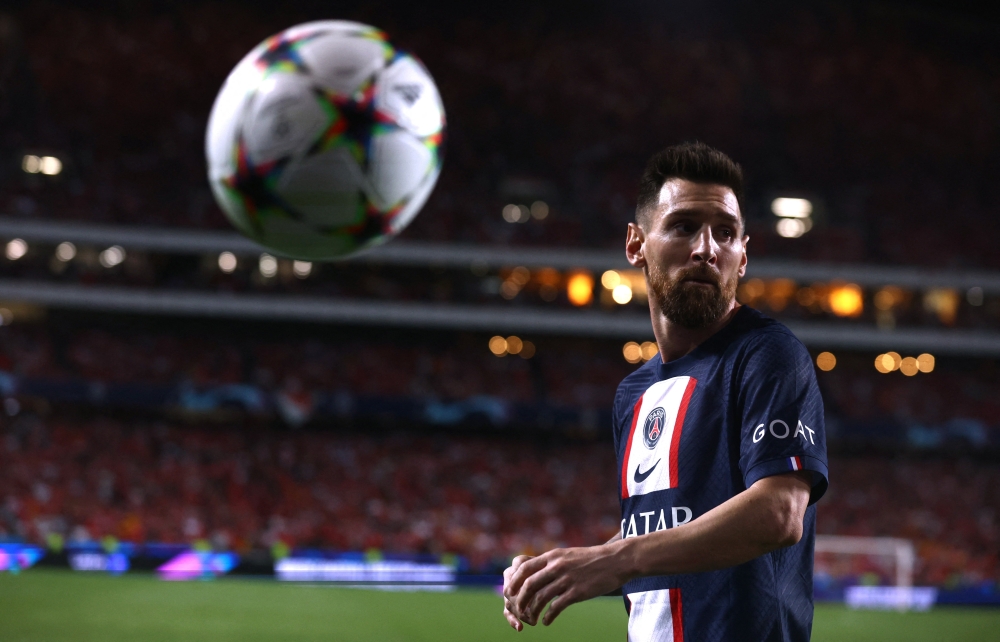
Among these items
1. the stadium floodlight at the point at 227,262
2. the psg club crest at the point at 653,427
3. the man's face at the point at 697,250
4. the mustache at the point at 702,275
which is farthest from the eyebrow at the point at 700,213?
the stadium floodlight at the point at 227,262

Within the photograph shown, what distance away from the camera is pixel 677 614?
7.22ft

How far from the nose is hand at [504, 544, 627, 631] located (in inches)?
30.7

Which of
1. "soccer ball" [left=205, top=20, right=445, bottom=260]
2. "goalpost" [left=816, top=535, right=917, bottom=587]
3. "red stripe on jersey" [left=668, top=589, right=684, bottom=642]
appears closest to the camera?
"red stripe on jersey" [left=668, top=589, right=684, bottom=642]

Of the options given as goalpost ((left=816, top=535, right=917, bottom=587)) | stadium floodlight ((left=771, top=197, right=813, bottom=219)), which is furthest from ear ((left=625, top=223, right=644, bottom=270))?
stadium floodlight ((left=771, top=197, right=813, bottom=219))

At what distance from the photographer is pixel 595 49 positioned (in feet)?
96.4

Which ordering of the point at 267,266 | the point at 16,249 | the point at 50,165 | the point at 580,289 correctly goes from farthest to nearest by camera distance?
the point at 580,289, the point at 50,165, the point at 267,266, the point at 16,249

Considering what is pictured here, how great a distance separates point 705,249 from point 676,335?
34cm

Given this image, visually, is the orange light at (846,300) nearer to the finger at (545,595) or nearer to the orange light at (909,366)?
the orange light at (909,366)

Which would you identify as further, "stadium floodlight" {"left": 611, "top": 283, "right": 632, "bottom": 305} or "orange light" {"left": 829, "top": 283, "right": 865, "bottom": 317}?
"orange light" {"left": 829, "top": 283, "right": 865, "bottom": 317}

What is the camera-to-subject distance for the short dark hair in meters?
2.28

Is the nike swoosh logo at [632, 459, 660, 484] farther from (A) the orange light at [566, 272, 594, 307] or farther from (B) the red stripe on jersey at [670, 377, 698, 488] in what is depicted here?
(A) the orange light at [566, 272, 594, 307]

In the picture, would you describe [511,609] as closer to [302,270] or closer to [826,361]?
[302,270]

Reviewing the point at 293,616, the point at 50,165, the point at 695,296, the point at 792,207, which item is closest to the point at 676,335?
the point at 695,296

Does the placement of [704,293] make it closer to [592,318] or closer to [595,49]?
[592,318]
